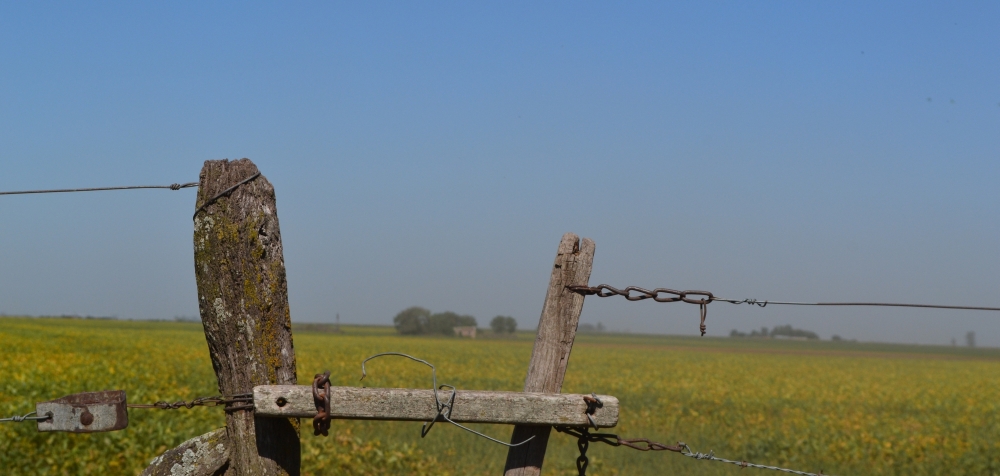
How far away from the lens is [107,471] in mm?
8766

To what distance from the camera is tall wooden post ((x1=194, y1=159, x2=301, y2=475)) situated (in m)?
2.89

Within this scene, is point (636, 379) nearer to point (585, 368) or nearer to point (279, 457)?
point (585, 368)

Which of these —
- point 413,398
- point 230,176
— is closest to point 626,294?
point 413,398

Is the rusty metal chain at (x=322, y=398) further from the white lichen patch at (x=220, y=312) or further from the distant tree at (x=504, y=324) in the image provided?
the distant tree at (x=504, y=324)

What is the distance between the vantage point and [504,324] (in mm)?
124438

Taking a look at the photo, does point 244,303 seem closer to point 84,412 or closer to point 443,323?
point 84,412

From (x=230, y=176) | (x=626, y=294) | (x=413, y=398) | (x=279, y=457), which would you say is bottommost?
(x=279, y=457)

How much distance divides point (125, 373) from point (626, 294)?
15283 mm

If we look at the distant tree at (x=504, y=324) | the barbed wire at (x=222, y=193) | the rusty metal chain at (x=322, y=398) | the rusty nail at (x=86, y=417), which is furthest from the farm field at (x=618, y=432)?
the distant tree at (x=504, y=324)

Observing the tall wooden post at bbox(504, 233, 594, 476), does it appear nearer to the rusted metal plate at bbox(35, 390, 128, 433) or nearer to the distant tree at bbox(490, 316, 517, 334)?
the rusted metal plate at bbox(35, 390, 128, 433)

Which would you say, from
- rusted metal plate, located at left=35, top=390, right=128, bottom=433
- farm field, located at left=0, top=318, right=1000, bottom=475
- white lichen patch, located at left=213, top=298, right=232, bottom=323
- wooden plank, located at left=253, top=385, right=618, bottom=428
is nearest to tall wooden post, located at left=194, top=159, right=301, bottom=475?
white lichen patch, located at left=213, top=298, right=232, bottom=323

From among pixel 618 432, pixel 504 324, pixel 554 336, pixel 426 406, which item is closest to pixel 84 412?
pixel 426 406

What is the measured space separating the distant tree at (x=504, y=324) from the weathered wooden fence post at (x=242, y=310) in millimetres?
120719

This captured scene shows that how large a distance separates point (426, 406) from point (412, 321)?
371 ft
